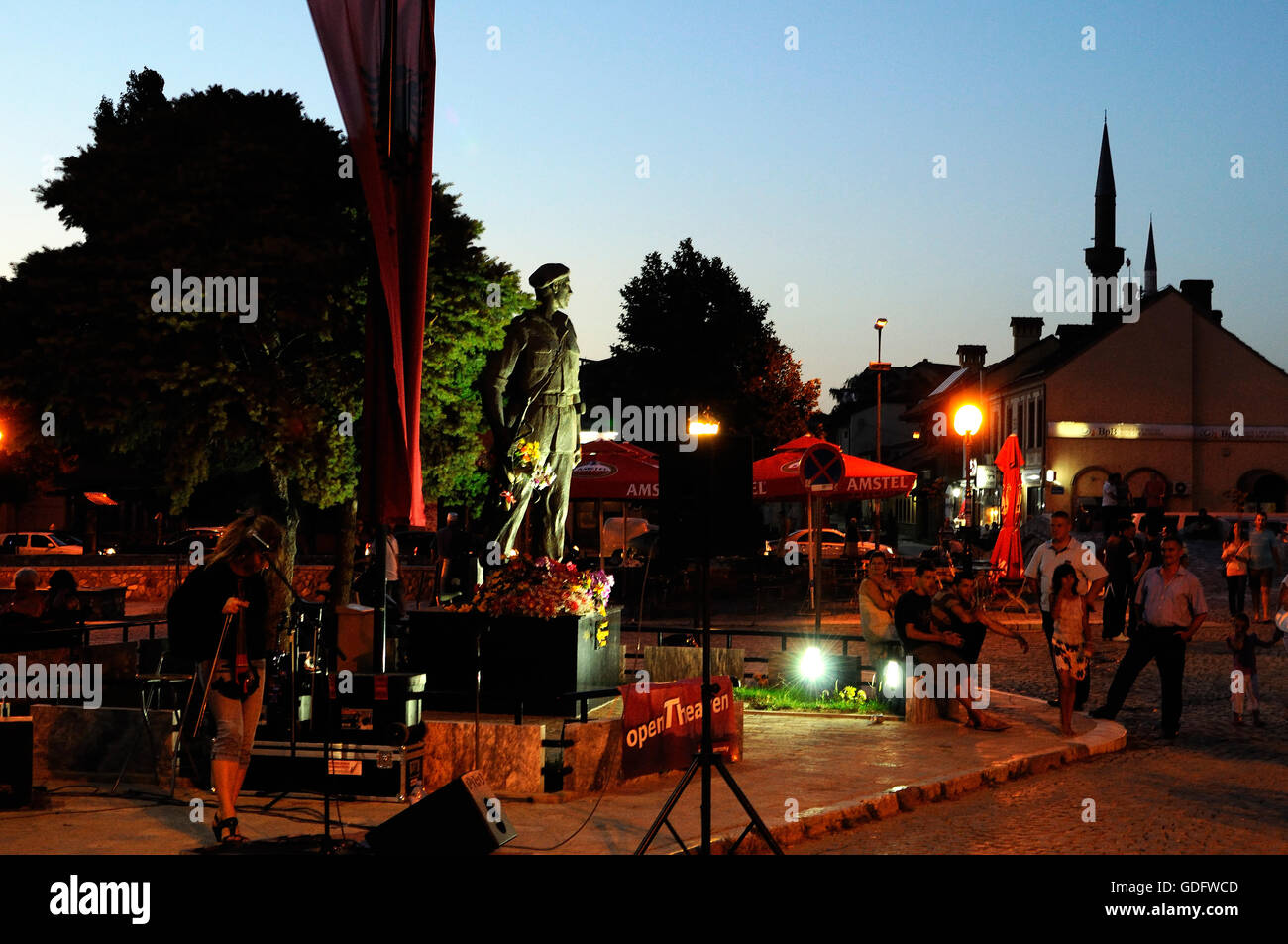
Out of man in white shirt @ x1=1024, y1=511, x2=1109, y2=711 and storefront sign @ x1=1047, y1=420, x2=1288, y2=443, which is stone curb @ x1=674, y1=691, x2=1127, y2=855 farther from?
storefront sign @ x1=1047, y1=420, x2=1288, y2=443

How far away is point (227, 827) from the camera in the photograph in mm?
7305

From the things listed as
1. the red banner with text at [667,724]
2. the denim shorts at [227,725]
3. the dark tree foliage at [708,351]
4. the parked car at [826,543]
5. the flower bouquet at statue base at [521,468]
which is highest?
the dark tree foliage at [708,351]

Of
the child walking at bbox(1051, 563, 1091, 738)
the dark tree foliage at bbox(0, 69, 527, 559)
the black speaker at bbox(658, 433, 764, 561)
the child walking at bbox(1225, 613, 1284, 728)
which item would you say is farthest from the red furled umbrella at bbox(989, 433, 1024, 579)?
the black speaker at bbox(658, 433, 764, 561)

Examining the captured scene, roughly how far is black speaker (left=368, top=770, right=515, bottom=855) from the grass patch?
5.87 m

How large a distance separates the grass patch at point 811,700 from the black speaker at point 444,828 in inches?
231

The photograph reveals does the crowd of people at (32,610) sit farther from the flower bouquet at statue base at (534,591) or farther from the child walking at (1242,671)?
the child walking at (1242,671)

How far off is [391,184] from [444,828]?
362 centimetres

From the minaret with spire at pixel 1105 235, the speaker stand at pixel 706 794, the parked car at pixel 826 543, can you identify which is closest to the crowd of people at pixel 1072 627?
the speaker stand at pixel 706 794

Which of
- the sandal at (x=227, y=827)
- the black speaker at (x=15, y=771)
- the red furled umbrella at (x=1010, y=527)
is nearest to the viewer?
the sandal at (x=227, y=827)

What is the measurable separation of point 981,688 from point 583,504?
3594 cm

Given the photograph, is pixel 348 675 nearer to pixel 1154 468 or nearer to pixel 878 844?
pixel 878 844

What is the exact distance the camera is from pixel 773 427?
53.9 m

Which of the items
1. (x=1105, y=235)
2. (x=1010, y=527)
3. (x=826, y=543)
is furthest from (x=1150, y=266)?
(x=1010, y=527)

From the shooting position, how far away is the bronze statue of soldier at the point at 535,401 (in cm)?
1198
